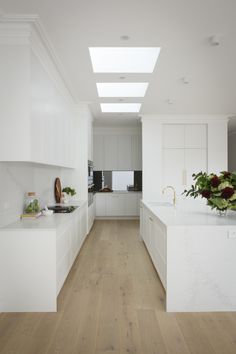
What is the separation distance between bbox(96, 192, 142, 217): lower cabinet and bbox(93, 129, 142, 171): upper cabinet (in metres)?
0.86

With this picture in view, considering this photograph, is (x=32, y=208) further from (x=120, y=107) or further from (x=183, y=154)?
→ (x=183, y=154)

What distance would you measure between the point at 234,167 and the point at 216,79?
18.6ft

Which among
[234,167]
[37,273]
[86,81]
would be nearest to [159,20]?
[86,81]

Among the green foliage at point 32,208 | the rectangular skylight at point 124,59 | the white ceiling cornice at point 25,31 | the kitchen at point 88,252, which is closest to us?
the kitchen at point 88,252

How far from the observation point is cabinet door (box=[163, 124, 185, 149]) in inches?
258

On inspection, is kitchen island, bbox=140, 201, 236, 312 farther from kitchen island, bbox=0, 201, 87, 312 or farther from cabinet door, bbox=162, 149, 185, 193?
cabinet door, bbox=162, 149, 185, 193

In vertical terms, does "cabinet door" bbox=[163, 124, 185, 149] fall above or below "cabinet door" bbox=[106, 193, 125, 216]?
above

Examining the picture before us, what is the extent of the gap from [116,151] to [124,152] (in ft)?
0.79

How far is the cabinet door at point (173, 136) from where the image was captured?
6.56 m

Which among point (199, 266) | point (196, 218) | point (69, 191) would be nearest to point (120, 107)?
point (69, 191)

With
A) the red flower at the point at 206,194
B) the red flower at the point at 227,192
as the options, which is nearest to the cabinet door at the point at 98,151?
the red flower at the point at 206,194

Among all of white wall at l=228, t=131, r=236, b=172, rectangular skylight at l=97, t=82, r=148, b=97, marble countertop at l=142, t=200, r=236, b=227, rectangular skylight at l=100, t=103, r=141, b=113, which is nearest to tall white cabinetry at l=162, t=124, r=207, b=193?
rectangular skylight at l=100, t=103, r=141, b=113

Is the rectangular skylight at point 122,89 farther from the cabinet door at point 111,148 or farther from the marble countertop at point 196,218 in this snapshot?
the cabinet door at point 111,148

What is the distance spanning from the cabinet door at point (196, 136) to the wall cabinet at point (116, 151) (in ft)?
6.25
